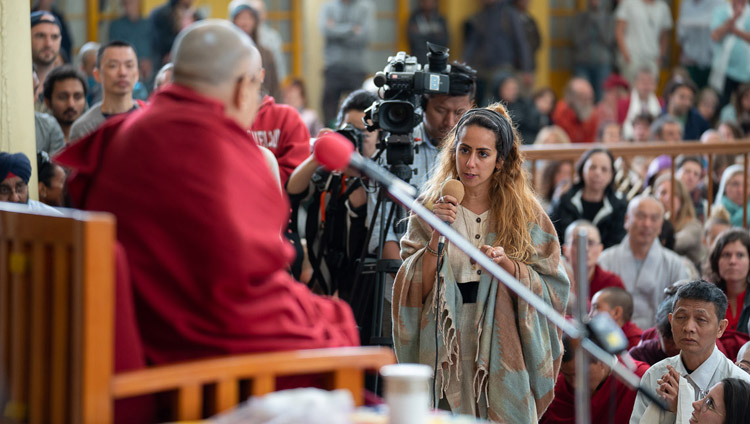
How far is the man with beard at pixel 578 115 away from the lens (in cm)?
941

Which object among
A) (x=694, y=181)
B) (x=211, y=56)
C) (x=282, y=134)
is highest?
(x=211, y=56)

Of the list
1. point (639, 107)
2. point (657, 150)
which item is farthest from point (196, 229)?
point (639, 107)

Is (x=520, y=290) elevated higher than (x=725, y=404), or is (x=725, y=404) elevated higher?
(x=520, y=290)

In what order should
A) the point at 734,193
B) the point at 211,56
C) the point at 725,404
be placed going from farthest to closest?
the point at 734,193
the point at 725,404
the point at 211,56

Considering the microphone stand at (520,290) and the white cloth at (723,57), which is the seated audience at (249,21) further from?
the white cloth at (723,57)

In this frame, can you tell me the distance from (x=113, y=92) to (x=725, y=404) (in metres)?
2.84

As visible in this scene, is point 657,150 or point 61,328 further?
point 657,150

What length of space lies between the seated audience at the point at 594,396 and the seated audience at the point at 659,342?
0.10m

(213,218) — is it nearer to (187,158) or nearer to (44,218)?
(187,158)

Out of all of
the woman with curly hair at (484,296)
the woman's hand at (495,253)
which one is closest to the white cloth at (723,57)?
the woman with curly hair at (484,296)

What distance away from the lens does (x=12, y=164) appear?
3854 millimetres

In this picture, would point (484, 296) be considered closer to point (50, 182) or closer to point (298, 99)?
point (50, 182)

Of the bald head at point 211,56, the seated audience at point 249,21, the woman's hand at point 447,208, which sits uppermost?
the seated audience at point 249,21

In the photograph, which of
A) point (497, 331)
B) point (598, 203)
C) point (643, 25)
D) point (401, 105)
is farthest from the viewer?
point (643, 25)
